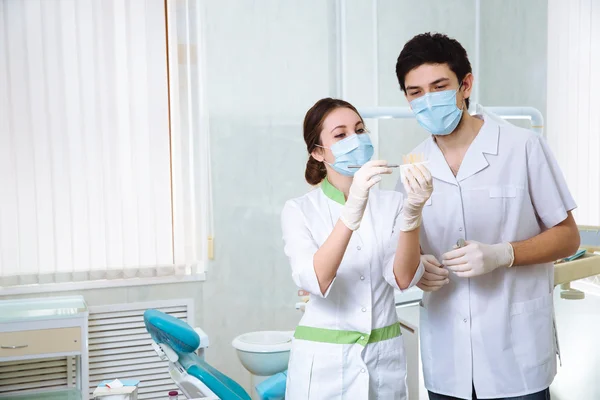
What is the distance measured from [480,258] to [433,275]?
13 cm

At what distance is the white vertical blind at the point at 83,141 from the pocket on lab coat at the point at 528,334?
8.40 ft

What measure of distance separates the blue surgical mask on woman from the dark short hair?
206 millimetres

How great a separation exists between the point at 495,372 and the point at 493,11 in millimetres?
3394

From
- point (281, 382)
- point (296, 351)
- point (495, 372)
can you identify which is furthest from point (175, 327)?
point (495, 372)

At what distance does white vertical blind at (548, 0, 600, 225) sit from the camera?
3.51 metres

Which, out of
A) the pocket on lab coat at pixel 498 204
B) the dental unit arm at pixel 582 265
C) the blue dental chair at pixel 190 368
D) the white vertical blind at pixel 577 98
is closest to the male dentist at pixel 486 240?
the pocket on lab coat at pixel 498 204

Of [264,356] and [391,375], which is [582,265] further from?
[264,356]

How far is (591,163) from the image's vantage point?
352 cm

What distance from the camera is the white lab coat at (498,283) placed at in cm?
156

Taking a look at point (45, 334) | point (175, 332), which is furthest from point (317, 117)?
point (45, 334)

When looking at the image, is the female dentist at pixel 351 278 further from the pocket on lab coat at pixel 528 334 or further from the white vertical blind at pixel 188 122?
the white vertical blind at pixel 188 122

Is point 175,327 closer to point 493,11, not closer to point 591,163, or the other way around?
point 591,163

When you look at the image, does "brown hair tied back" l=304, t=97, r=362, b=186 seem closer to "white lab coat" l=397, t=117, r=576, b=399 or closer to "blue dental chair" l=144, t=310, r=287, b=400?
"white lab coat" l=397, t=117, r=576, b=399

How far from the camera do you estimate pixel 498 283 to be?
1.58m
